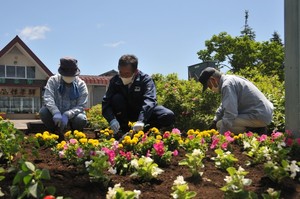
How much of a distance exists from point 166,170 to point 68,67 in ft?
8.15

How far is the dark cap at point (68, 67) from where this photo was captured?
181 inches

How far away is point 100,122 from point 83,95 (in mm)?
3566

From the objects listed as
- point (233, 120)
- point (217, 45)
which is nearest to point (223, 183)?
point (233, 120)

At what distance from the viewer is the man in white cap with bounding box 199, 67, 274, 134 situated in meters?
4.09

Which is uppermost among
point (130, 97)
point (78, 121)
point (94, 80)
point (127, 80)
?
point (94, 80)

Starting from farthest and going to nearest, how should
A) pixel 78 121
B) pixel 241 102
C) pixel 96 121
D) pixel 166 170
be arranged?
pixel 96 121 < pixel 78 121 < pixel 241 102 < pixel 166 170

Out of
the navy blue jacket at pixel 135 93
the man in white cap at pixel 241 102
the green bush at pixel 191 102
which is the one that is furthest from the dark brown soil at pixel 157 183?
the green bush at pixel 191 102

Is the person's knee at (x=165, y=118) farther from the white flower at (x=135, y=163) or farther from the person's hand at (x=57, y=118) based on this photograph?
the white flower at (x=135, y=163)

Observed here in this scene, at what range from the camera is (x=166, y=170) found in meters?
2.51

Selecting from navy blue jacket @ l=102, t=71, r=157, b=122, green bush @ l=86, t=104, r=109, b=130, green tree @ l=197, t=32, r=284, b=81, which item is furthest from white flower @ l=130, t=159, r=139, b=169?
green tree @ l=197, t=32, r=284, b=81

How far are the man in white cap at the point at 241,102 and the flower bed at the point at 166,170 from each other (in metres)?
1.11

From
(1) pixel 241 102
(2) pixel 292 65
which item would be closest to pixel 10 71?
(1) pixel 241 102

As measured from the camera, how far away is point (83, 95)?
480cm

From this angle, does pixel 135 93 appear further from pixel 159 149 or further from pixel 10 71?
pixel 10 71
